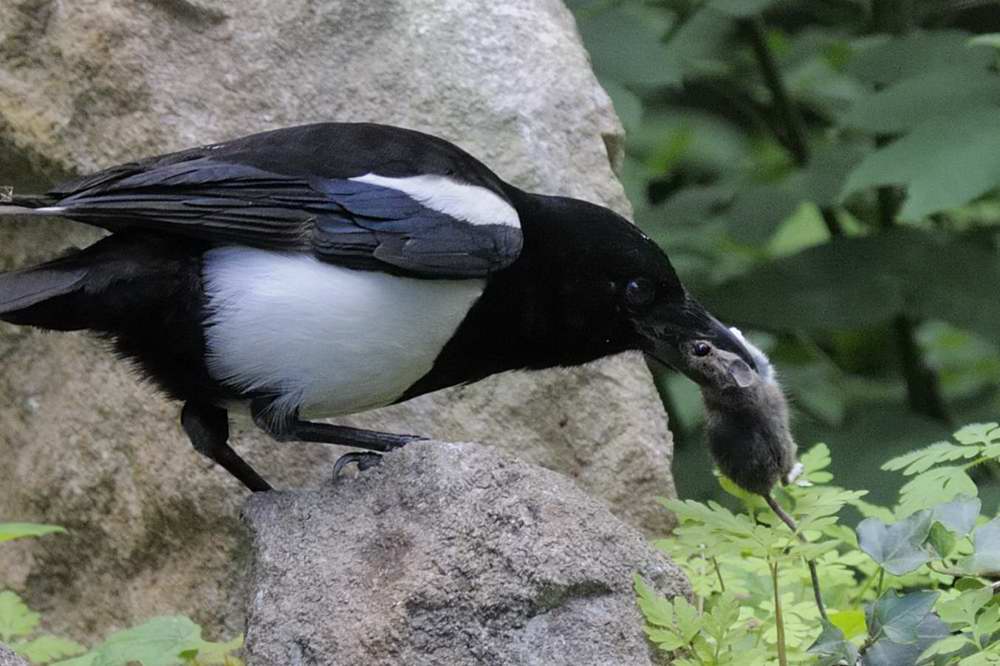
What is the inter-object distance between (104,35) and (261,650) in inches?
62.7

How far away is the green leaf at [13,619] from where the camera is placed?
2.53 metres

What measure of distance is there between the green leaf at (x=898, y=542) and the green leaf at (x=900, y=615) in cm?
4

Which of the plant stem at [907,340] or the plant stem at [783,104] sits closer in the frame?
the plant stem at [907,340]

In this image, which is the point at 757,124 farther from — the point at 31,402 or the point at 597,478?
the point at 31,402

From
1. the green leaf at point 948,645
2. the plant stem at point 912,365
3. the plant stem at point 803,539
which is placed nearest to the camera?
the green leaf at point 948,645

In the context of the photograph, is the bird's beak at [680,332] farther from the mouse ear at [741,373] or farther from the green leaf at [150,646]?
the green leaf at [150,646]

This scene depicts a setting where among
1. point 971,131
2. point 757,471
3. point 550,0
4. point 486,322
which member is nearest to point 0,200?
point 486,322

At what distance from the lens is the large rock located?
10.8 ft

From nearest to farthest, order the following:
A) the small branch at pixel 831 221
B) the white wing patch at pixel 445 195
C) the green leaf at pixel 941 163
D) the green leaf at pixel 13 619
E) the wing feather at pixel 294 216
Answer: the green leaf at pixel 13 619 → the wing feather at pixel 294 216 → the white wing patch at pixel 445 195 → the green leaf at pixel 941 163 → the small branch at pixel 831 221

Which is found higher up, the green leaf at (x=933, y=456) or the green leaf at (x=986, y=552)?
the green leaf at (x=933, y=456)

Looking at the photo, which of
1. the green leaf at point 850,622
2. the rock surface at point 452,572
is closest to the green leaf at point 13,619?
the rock surface at point 452,572

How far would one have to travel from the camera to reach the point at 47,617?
3.42 meters

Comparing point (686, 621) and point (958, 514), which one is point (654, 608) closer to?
point (686, 621)

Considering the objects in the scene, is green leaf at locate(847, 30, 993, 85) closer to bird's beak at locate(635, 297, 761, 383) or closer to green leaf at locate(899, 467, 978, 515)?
bird's beak at locate(635, 297, 761, 383)
